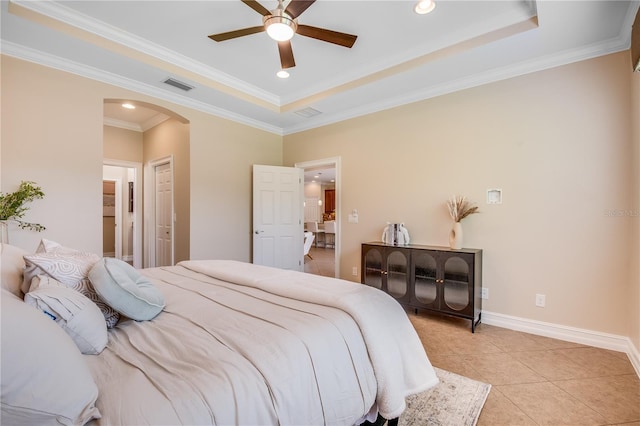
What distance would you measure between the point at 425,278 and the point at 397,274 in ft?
1.13

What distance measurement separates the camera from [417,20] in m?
2.57

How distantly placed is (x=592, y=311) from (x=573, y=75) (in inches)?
88.0

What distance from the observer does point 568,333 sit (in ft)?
8.89

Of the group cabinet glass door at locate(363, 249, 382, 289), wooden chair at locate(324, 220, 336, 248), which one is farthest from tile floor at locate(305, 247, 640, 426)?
wooden chair at locate(324, 220, 336, 248)

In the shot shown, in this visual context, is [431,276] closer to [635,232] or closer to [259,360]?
[635,232]

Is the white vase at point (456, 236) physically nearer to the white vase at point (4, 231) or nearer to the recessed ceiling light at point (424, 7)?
the recessed ceiling light at point (424, 7)

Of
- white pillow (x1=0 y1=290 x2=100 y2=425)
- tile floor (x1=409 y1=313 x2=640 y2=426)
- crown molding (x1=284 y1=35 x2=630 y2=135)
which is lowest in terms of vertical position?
tile floor (x1=409 y1=313 x2=640 y2=426)

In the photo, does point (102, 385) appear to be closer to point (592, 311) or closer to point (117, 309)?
point (117, 309)

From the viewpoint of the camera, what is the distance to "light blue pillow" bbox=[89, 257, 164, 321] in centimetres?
121

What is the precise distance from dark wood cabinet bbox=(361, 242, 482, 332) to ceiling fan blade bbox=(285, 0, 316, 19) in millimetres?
2540

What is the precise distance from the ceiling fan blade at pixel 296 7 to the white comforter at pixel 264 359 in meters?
1.88

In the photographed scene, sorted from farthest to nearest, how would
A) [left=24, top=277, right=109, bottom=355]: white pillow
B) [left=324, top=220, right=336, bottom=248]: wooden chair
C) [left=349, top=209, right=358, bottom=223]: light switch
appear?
[left=324, top=220, right=336, bottom=248]: wooden chair
[left=349, top=209, right=358, bottom=223]: light switch
[left=24, top=277, right=109, bottom=355]: white pillow

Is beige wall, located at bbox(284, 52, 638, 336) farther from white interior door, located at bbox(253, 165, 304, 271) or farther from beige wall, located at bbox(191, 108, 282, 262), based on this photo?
beige wall, located at bbox(191, 108, 282, 262)

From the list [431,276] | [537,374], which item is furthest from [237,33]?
[537,374]
